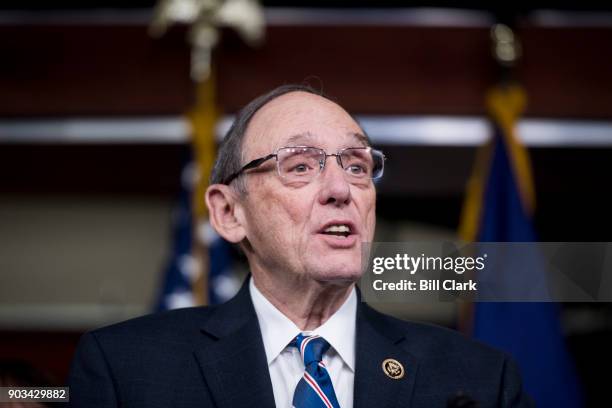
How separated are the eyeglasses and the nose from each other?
0.06 ft

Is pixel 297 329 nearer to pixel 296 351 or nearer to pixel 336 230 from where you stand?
pixel 296 351

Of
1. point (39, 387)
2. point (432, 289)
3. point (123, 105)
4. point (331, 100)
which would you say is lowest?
point (39, 387)

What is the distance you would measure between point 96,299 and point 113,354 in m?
3.30

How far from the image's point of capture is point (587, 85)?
323cm

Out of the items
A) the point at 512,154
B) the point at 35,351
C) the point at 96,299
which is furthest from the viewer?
the point at 96,299

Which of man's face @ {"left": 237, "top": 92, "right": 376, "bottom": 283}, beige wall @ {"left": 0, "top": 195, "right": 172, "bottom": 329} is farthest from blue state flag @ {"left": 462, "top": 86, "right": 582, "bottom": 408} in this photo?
beige wall @ {"left": 0, "top": 195, "right": 172, "bottom": 329}

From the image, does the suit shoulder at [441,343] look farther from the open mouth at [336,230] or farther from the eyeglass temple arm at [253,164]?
the eyeglass temple arm at [253,164]

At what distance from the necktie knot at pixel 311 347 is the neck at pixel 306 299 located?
0.08m

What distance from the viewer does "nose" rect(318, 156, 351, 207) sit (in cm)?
146

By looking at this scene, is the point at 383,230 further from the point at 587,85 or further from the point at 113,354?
the point at 113,354

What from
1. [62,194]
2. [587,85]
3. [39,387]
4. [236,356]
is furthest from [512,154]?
[62,194]

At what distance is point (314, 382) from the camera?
137cm

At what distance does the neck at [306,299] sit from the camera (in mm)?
1525

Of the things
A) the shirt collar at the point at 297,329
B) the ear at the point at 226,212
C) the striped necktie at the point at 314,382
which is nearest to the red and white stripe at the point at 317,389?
the striped necktie at the point at 314,382
